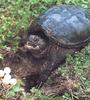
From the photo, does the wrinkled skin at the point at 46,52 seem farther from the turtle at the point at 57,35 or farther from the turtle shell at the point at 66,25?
the turtle shell at the point at 66,25

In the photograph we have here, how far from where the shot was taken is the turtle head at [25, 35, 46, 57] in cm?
420

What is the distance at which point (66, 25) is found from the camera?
13.4 ft

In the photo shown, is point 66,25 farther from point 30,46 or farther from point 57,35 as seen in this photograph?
point 30,46

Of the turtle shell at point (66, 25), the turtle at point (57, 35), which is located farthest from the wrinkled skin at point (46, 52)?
the turtle shell at point (66, 25)

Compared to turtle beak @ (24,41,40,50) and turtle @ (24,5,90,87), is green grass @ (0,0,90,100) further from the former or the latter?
turtle beak @ (24,41,40,50)

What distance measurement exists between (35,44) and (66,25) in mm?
425

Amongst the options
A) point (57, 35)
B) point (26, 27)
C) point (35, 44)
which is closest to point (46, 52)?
point (35, 44)

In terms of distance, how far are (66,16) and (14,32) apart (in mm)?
1025

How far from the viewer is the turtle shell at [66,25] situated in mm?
4035

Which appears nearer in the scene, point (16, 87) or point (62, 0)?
point (16, 87)

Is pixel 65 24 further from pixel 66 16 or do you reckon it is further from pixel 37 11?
pixel 37 11

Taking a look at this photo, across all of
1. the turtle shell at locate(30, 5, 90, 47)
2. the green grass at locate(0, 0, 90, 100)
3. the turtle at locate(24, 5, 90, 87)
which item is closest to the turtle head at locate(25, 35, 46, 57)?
the turtle at locate(24, 5, 90, 87)

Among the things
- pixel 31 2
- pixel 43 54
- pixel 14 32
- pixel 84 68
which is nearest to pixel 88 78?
pixel 84 68

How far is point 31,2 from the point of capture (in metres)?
5.39
